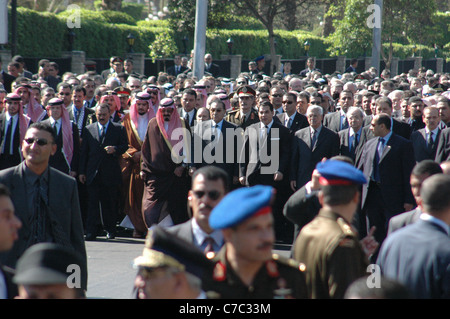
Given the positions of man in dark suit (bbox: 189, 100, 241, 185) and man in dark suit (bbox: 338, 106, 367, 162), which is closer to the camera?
man in dark suit (bbox: 338, 106, 367, 162)

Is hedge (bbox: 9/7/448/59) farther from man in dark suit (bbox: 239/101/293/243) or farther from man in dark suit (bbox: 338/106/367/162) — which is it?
man in dark suit (bbox: 338/106/367/162)

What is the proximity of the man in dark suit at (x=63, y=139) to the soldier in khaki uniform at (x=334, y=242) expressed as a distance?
7.10 meters

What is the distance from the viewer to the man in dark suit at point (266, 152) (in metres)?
11.0

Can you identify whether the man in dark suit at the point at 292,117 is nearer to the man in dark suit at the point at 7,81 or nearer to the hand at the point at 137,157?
the hand at the point at 137,157

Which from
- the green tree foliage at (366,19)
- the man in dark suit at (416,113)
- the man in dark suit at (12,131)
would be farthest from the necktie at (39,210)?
the green tree foliage at (366,19)

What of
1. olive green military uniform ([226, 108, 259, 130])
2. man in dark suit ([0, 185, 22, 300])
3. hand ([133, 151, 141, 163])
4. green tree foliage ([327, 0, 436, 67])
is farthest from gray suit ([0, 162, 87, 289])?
green tree foliage ([327, 0, 436, 67])

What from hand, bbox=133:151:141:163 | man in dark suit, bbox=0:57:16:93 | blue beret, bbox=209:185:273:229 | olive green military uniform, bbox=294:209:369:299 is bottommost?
hand, bbox=133:151:141:163

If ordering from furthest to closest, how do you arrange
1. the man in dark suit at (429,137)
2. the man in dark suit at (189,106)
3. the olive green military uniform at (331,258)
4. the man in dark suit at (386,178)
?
1. the man in dark suit at (189,106)
2. the man in dark suit at (429,137)
3. the man in dark suit at (386,178)
4. the olive green military uniform at (331,258)

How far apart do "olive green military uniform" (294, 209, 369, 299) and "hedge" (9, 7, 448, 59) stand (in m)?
24.8

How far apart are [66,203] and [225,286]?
2.65m

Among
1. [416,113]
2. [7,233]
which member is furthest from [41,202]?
[416,113]

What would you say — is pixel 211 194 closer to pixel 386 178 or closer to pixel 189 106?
pixel 386 178

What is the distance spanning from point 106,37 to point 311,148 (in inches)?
941

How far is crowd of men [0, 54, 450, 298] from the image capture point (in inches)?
137
